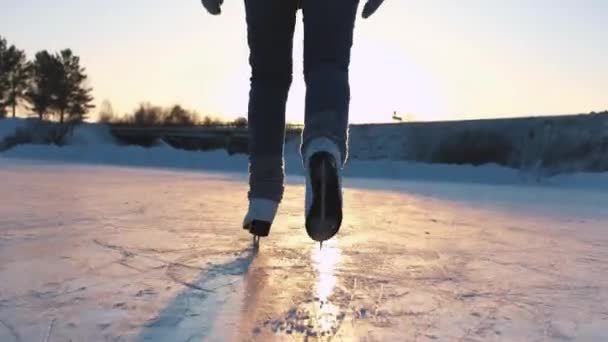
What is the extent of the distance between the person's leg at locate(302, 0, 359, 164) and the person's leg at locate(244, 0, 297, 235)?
0.53 ft

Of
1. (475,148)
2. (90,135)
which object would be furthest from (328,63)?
(90,135)

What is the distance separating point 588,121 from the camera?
10883mm

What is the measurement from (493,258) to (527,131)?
436 inches

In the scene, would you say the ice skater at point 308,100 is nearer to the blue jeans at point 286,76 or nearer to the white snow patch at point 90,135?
the blue jeans at point 286,76

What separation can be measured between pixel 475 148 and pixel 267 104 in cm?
1137

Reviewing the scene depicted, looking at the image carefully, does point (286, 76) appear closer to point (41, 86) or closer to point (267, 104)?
point (267, 104)

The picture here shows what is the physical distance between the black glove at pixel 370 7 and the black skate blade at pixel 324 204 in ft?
1.77

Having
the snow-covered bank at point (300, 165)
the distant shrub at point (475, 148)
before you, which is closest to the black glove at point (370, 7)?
the snow-covered bank at point (300, 165)

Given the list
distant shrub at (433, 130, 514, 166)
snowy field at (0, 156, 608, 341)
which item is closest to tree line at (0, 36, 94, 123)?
distant shrub at (433, 130, 514, 166)

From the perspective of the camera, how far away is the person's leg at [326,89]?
1223 mm

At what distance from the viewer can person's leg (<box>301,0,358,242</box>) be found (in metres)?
1.22

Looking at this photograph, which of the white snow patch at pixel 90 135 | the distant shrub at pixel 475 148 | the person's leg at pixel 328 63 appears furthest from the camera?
the white snow patch at pixel 90 135

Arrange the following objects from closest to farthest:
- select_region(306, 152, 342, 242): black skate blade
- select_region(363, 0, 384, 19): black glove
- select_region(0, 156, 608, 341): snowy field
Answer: select_region(0, 156, 608, 341): snowy field
select_region(306, 152, 342, 242): black skate blade
select_region(363, 0, 384, 19): black glove

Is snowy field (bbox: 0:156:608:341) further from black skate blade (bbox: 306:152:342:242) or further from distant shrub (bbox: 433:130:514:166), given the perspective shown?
distant shrub (bbox: 433:130:514:166)
